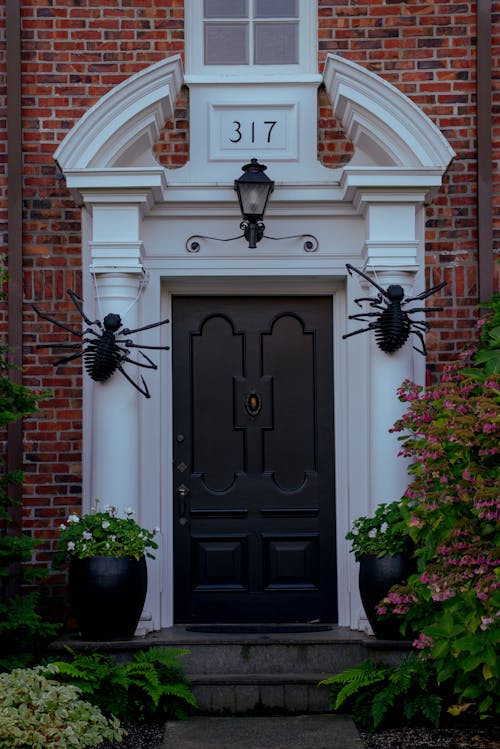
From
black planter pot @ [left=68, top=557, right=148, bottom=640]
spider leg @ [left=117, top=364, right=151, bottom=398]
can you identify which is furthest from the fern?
spider leg @ [left=117, top=364, right=151, bottom=398]

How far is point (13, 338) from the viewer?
6.89 m

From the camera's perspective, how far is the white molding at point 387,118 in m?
6.58

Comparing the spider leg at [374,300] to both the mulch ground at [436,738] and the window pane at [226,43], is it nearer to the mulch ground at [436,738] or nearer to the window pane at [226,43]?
the window pane at [226,43]

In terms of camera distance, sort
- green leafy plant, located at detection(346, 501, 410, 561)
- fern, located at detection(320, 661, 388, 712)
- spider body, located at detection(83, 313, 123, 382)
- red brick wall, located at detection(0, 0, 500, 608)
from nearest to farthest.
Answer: fern, located at detection(320, 661, 388, 712), green leafy plant, located at detection(346, 501, 410, 561), spider body, located at detection(83, 313, 123, 382), red brick wall, located at detection(0, 0, 500, 608)

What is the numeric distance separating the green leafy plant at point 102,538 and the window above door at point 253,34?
2971mm

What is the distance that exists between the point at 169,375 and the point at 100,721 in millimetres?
2640

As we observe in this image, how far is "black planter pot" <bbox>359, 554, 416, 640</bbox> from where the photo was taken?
620cm

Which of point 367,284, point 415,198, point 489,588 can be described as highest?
point 415,198

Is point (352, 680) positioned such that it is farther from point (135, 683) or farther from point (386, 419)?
point (386, 419)

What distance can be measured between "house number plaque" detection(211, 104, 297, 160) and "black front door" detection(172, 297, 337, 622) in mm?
950

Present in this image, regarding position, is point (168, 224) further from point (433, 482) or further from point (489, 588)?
point (489, 588)

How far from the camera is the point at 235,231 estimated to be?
702 cm

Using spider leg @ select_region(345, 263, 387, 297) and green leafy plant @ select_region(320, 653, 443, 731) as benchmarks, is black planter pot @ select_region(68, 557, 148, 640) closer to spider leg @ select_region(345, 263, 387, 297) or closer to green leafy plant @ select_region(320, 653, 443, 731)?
green leafy plant @ select_region(320, 653, 443, 731)

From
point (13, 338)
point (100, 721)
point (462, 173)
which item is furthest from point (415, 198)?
point (100, 721)
